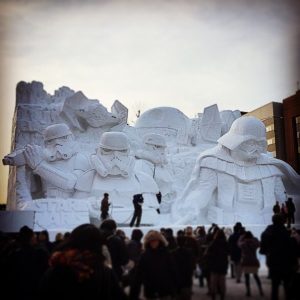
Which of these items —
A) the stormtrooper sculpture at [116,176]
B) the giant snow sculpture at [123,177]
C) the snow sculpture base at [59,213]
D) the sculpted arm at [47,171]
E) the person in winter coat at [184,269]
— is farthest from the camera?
the sculpted arm at [47,171]

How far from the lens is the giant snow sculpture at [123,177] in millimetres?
10438

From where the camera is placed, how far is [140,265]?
3207 millimetres

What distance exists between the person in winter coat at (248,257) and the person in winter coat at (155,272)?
34.0 inches

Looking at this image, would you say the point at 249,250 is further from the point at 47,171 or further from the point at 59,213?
the point at 47,171

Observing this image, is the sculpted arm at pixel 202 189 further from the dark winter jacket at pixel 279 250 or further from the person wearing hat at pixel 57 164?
the dark winter jacket at pixel 279 250

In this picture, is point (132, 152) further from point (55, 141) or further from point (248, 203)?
point (248, 203)

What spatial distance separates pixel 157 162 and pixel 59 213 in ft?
13.8

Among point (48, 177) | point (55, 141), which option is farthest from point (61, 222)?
point (55, 141)

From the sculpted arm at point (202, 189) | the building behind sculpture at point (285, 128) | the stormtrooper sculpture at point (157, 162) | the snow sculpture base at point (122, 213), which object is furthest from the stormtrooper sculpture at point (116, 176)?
the building behind sculpture at point (285, 128)

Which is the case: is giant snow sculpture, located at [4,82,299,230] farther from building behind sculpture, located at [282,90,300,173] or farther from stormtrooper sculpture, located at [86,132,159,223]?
building behind sculpture, located at [282,90,300,173]

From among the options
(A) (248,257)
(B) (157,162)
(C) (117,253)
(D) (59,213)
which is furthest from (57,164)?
(A) (248,257)

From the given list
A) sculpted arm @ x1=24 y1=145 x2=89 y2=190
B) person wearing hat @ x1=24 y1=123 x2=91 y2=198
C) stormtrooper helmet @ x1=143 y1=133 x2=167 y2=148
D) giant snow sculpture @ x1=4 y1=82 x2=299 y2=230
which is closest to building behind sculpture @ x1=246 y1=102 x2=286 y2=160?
stormtrooper helmet @ x1=143 y1=133 x2=167 y2=148

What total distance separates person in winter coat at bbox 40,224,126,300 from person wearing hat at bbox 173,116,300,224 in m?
8.00

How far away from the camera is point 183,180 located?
13961 mm
